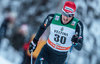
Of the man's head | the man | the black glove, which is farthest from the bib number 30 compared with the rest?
the man's head

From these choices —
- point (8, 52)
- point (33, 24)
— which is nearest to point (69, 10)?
point (33, 24)

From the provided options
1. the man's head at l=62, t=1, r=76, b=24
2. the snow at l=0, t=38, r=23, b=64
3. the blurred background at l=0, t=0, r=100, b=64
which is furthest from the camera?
the snow at l=0, t=38, r=23, b=64

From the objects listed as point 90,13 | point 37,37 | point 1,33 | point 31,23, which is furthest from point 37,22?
point 37,37

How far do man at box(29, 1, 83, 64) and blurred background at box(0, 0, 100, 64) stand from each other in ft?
7.66

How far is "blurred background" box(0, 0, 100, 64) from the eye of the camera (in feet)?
18.8

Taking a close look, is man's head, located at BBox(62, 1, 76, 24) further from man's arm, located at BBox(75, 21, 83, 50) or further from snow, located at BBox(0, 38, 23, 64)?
snow, located at BBox(0, 38, 23, 64)

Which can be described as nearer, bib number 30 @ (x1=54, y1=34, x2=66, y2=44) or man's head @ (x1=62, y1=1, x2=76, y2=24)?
man's head @ (x1=62, y1=1, x2=76, y2=24)

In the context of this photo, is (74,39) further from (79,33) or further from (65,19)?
(65,19)

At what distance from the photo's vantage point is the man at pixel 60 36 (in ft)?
9.37

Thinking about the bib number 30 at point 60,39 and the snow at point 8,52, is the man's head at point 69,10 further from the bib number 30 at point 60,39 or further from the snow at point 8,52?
the snow at point 8,52

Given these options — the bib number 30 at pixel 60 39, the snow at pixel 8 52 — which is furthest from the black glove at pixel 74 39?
the snow at pixel 8 52

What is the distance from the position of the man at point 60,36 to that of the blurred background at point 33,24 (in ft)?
7.66

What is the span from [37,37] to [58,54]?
0.32m

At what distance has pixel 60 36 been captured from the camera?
2.91 m
